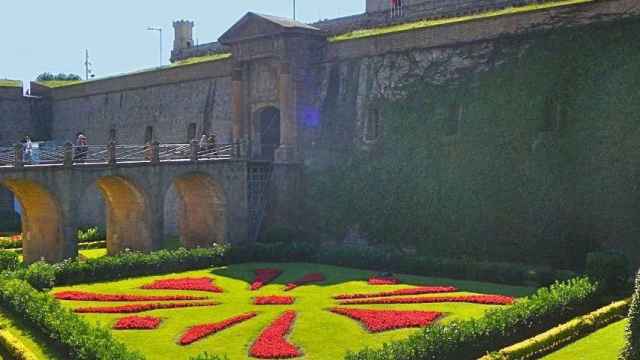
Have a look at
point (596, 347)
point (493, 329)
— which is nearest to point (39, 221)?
Result: point (493, 329)

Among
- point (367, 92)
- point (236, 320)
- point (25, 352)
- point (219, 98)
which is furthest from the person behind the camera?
point (219, 98)

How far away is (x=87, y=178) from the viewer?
85.1 ft

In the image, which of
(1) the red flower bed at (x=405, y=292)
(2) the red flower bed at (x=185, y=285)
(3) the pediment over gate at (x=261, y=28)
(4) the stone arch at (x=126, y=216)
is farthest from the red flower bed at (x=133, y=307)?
(3) the pediment over gate at (x=261, y=28)

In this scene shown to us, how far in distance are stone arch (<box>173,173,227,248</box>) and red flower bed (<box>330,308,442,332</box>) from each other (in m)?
12.1

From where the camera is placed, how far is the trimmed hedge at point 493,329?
1314 centimetres

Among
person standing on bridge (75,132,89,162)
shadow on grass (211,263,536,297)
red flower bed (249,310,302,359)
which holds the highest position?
person standing on bridge (75,132,89,162)

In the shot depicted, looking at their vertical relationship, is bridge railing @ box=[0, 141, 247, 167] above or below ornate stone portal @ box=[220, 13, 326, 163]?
below

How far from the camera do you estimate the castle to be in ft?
78.8

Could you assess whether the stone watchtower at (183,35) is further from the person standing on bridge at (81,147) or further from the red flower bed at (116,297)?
the red flower bed at (116,297)

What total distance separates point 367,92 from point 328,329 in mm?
14458

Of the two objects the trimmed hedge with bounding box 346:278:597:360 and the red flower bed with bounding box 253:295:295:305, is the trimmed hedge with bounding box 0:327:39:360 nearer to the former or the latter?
the red flower bed with bounding box 253:295:295:305

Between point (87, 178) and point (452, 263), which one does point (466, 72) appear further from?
point (87, 178)


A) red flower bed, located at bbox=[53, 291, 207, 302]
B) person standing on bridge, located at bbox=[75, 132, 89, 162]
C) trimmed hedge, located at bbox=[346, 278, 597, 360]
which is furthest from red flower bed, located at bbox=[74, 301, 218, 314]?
person standing on bridge, located at bbox=[75, 132, 89, 162]

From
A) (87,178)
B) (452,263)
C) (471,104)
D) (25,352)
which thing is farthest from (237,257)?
(25,352)
